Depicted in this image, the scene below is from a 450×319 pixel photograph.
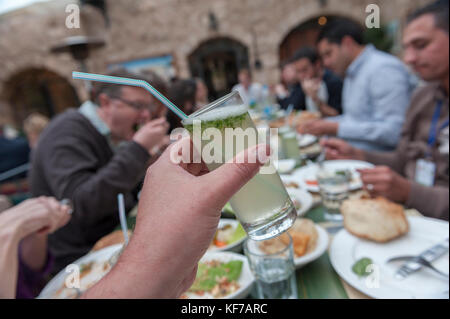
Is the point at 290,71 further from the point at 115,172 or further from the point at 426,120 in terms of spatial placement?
the point at 115,172

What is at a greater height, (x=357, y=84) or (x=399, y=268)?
(x=357, y=84)

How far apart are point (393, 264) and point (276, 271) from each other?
0.41 metres

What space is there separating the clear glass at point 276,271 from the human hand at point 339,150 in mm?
1239

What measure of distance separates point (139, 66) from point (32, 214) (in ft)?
32.9

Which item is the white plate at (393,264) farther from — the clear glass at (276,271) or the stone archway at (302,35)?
the stone archway at (302,35)

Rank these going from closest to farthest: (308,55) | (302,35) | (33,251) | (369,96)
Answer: (33,251)
(369,96)
(308,55)
(302,35)

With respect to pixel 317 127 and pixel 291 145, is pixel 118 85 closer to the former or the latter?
pixel 291 145

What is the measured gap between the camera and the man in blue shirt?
2.54 meters

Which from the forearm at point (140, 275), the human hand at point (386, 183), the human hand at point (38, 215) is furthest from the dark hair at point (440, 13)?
the human hand at point (38, 215)

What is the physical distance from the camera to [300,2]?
28.9 ft

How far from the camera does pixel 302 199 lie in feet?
4.60

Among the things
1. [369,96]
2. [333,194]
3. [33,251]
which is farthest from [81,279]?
[369,96]
